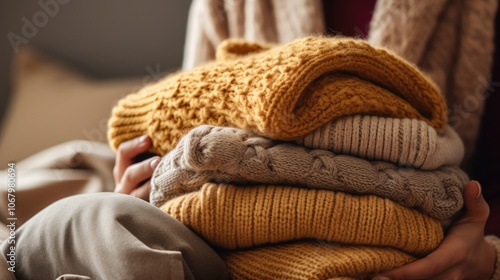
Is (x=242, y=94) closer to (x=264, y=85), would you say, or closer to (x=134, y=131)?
(x=264, y=85)

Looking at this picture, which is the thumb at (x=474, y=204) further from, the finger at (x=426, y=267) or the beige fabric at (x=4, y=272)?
the beige fabric at (x=4, y=272)

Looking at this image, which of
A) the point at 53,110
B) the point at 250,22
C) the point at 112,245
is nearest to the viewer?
the point at 112,245

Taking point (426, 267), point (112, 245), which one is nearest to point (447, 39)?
point (426, 267)

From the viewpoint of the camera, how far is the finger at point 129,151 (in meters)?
0.69

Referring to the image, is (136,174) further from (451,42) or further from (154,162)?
(451,42)

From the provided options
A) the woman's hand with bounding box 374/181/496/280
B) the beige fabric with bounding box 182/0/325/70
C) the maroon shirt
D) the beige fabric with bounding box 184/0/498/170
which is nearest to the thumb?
the woman's hand with bounding box 374/181/496/280

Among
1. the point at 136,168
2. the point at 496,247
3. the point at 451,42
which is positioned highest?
the point at 451,42

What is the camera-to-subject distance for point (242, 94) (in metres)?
0.57

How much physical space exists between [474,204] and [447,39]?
387 mm

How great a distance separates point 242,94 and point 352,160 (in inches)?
5.0

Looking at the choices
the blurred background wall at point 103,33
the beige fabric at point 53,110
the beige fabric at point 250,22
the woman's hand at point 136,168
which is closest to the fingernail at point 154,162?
the woman's hand at point 136,168

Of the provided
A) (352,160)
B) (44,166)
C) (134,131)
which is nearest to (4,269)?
(134,131)

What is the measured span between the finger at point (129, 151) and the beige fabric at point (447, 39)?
0.39 m

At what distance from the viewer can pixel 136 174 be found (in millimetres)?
703
